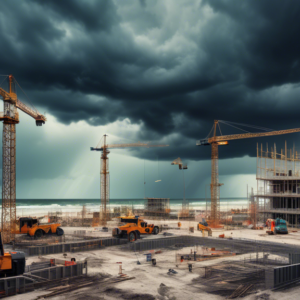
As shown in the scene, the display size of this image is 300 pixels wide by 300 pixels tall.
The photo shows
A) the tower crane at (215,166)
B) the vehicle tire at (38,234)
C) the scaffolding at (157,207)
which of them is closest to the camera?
the vehicle tire at (38,234)

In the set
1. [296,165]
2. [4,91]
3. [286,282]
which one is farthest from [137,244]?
[296,165]

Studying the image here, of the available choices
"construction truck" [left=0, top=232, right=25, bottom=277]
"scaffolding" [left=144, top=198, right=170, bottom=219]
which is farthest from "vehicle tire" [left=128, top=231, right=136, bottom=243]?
"scaffolding" [left=144, top=198, right=170, bottom=219]

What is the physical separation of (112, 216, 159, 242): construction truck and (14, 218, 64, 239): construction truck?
8.78 metres

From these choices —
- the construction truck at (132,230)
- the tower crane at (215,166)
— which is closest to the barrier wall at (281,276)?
the construction truck at (132,230)

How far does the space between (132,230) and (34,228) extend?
12.1 metres

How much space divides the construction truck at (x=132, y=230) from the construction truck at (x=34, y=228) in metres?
8.78

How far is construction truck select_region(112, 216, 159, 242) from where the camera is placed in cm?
3469

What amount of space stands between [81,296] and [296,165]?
57.9 m

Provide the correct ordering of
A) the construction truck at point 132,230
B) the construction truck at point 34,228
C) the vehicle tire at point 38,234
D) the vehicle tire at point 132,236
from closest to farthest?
the vehicle tire at point 132,236
the construction truck at point 132,230
the construction truck at point 34,228
the vehicle tire at point 38,234

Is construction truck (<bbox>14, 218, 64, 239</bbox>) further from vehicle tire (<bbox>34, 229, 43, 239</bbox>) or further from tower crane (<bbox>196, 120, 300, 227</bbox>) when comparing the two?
tower crane (<bbox>196, 120, 300, 227</bbox>)

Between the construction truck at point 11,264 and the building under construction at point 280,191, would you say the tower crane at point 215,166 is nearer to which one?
the building under construction at point 280,191

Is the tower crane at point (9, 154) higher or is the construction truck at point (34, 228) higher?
the tower crane at point (9, 154)

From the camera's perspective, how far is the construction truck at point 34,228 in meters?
37.4

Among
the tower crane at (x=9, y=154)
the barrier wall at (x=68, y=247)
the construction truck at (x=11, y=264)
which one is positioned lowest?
the barrier wall at (x=68, y=247)
